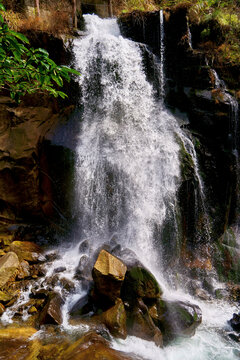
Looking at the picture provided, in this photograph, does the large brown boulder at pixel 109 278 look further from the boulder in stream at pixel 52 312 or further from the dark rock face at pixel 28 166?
the dark rock face at pixel 28 166

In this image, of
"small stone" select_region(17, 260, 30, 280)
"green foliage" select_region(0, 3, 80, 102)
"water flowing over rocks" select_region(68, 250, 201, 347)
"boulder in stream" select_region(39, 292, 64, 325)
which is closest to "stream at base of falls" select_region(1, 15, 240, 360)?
"boulder in stream" select_region(39, 292, 64, 325)

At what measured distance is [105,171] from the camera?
23.2ft

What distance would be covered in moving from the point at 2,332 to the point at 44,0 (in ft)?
43.0

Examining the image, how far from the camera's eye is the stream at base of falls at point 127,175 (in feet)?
17.5

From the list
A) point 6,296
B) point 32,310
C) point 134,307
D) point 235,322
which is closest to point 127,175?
point 134,307

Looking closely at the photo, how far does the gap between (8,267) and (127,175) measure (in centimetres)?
398

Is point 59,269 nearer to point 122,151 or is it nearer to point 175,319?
point 175,319

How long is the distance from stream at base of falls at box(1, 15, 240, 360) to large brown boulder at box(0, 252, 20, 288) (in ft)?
1.95

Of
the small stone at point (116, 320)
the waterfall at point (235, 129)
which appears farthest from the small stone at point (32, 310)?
the waterfall at point (235, 129)

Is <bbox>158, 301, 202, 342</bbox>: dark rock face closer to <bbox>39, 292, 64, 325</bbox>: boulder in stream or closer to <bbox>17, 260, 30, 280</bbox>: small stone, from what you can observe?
<bbox>39, 292, 64, 325</bbox>: boulder in stream

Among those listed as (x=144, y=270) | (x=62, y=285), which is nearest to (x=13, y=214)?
(x=62, y=285)

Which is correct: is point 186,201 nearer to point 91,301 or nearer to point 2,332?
point 91,301

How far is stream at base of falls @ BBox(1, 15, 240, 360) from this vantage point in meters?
5.32

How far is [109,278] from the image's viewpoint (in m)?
4.36
